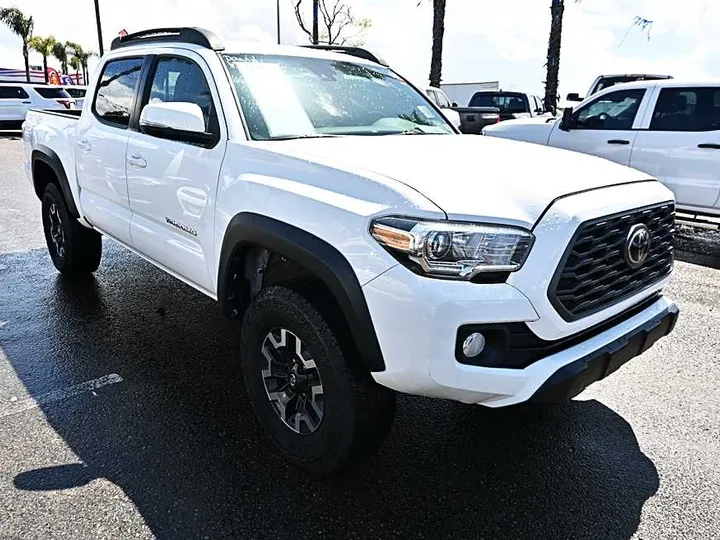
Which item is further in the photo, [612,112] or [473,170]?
[612,112]

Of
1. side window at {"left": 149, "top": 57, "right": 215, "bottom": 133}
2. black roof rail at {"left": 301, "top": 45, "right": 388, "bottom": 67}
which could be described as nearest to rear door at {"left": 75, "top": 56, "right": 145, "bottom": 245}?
side window at {"left": 149, "top": 57, "right": 215, "bottom": 133}

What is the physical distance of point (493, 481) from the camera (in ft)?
8.66

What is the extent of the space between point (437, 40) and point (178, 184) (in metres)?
16.7

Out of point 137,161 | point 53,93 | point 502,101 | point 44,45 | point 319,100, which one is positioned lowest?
point 137,161

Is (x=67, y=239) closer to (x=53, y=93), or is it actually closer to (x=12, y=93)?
(x=53, y=93)

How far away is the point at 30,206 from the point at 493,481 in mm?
8198

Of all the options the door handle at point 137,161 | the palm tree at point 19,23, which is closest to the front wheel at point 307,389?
the door handle at point 137,161

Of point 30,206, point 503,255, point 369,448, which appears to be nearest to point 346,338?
point 369,448

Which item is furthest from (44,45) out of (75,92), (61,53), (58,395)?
(58,395)

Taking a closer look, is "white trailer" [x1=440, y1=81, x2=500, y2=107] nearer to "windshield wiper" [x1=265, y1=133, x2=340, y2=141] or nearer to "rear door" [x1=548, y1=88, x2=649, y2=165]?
"rear door" [x1=548, y1=88, x2=649, y2=165]

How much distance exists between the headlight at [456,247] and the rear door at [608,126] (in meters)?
6.12

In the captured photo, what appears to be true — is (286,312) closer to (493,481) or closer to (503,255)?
(503,255)

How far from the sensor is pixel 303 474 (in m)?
2.65

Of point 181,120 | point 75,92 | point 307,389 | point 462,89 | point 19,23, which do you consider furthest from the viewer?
point 19,23
